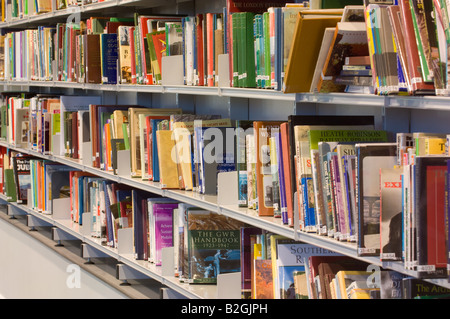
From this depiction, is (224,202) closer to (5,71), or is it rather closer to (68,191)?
(68,191)

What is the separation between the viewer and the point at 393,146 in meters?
2.01

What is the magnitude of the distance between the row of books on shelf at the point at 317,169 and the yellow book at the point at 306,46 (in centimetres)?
12

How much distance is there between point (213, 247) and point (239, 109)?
2.34ft

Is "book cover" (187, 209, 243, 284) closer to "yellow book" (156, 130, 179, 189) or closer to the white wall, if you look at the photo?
"yellow book" (156, 130, 179, 189)

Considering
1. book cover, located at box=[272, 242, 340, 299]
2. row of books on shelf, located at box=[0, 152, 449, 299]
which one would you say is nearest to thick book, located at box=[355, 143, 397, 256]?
row of books on shelf, located at box=[0, 152, 449, 299]

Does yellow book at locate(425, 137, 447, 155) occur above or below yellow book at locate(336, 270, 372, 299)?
above

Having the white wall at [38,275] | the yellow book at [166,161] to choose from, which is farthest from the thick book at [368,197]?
the white wall at [38,275]

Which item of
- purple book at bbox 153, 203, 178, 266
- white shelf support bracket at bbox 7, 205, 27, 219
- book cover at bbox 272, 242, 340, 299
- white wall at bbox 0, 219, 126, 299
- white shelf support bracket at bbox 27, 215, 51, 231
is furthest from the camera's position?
white shelf support bracket at bbox 7, 205, 27, 219

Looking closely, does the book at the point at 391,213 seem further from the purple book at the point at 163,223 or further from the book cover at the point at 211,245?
the purple book at the point at 163,223

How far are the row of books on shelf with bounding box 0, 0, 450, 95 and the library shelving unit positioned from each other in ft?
0.14

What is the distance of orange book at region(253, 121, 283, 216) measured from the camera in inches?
105
